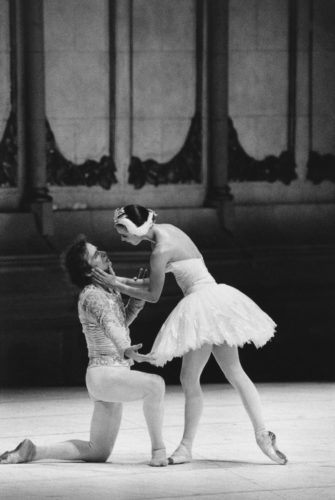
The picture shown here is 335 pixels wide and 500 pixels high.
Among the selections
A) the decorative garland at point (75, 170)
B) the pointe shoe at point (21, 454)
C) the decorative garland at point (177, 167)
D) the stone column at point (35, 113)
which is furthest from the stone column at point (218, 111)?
the pointe shoe at point (21, 454)

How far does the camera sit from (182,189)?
1543cm

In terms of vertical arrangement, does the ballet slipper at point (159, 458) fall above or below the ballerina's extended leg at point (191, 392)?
below

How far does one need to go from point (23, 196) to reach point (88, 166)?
2.63 feet

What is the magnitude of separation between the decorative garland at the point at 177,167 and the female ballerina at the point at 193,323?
6963 millimetres

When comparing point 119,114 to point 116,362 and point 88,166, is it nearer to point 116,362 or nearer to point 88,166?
point 88,166

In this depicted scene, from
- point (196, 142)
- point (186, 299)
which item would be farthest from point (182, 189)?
point (186, 299)

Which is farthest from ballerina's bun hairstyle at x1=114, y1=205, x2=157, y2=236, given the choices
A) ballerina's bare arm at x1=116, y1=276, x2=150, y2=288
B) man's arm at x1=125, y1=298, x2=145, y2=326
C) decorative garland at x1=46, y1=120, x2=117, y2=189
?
decorative garland at x1=46, y1=120, x2=117, y2=189

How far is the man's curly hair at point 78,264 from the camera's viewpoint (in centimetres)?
800

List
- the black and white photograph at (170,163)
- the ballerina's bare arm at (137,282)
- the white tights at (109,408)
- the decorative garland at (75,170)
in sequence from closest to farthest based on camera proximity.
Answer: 1. the white tights at (109,408)
2. the ballerina's bare arm at (137,282)
3. the black and white photograph at (170,163)
4. the decorative garland at (75,170)

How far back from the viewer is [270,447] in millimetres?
7988

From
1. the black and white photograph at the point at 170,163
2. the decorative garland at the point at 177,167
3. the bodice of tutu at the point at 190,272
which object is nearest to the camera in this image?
the bodice of tutu at the point at 190,272

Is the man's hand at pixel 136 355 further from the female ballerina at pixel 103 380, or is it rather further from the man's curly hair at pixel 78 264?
the man's curly hair at pixel 78 264

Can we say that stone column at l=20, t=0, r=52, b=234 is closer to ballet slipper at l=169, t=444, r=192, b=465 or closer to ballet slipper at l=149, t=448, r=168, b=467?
ballet slipper at l=169, t=444, r=192, b=465

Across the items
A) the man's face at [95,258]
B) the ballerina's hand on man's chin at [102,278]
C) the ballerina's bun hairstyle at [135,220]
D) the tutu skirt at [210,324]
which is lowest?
the tutu skirt at [210,324]
